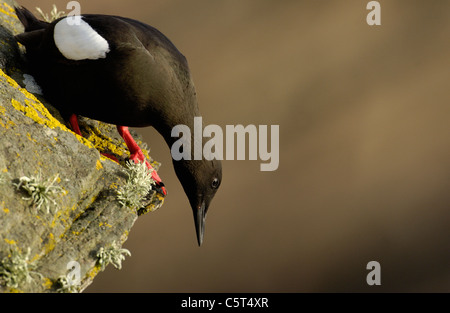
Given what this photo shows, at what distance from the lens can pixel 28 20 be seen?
4582mm

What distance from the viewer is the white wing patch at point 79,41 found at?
3.84 m

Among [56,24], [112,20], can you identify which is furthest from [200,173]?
[56,24]

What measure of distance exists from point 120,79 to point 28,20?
4.45ft

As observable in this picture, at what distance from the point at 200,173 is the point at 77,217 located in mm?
1084

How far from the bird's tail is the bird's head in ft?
5.64

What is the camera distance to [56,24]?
415 cm

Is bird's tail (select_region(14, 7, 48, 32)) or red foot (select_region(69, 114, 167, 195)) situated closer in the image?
red foot (select_region(69, 114, 167, 195))

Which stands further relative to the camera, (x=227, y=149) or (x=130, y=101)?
(x=227, y=149)

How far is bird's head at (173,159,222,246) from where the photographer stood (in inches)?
157

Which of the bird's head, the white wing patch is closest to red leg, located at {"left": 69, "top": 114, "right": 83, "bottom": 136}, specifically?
the white wing patch

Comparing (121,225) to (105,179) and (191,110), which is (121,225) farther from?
(191,110)

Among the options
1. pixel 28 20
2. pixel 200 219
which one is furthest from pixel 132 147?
pixel 28 20

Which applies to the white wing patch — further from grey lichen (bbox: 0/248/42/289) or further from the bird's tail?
grey lichen (bbox: 0/248/42/289)

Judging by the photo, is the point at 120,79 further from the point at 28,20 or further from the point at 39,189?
the point at 28,20
